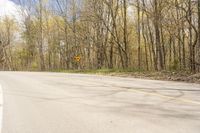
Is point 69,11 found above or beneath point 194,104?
above

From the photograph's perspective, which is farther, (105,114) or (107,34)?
(107,34)

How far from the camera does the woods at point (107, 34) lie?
35.8 meters

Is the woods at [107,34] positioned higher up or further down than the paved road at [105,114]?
higher up

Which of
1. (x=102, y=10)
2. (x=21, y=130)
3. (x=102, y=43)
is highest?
(x=102, y=10)

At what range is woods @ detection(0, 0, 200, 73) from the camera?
1409 inches

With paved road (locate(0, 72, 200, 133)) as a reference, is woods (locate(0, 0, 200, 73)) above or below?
above

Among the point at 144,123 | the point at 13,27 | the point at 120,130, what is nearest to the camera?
the point at 120,130

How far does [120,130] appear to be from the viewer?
271 inches

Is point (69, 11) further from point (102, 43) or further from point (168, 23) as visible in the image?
point (168, 23)

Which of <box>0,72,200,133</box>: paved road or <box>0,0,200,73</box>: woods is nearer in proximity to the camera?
<box>0,72,200,133</box>: paved road

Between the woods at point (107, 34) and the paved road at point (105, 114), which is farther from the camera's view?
the woods at point (107, 34)

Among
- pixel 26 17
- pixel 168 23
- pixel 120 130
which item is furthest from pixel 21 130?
pixel 26 17

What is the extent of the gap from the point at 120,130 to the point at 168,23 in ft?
91.8

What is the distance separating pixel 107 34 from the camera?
4616 centimetres
